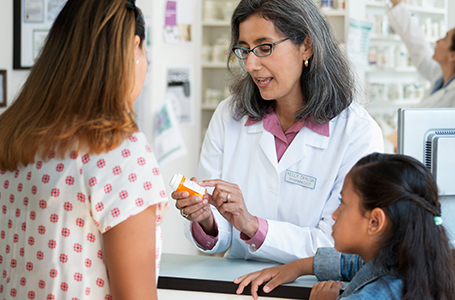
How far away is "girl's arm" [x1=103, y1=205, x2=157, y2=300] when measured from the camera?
979 millimetres

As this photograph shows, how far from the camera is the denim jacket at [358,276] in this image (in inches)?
43.0

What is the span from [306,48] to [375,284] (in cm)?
102

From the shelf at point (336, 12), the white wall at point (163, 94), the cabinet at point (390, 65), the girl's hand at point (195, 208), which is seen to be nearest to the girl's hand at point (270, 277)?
the girl's hand at point (195, 208)

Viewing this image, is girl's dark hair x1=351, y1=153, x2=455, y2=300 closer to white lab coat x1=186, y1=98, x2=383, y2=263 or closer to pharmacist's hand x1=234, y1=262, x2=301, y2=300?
pharmacist's hand x1=234, y1=262, x2=301, y2=300

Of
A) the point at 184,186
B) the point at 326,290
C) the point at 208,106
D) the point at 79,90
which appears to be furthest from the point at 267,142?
the point at 208,106

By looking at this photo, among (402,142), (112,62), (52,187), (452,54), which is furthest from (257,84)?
(452,54)

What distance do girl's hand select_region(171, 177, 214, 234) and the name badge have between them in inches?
12.7

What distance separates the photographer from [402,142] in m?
1.56

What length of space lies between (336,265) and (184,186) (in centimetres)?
51

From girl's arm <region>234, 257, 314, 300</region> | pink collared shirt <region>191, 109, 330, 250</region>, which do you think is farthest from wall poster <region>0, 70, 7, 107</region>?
girl's arm <region>234, 257, 314, 300</region>

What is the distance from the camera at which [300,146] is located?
5.80ft

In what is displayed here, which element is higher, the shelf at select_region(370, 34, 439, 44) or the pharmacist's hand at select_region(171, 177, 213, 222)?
the shelf at select_region(370, 34, 439, 44)

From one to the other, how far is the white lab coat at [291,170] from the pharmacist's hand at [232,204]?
74mm

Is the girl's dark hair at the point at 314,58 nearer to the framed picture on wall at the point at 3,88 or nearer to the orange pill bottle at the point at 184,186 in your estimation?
the orange pill bottle at the point at 184,186
